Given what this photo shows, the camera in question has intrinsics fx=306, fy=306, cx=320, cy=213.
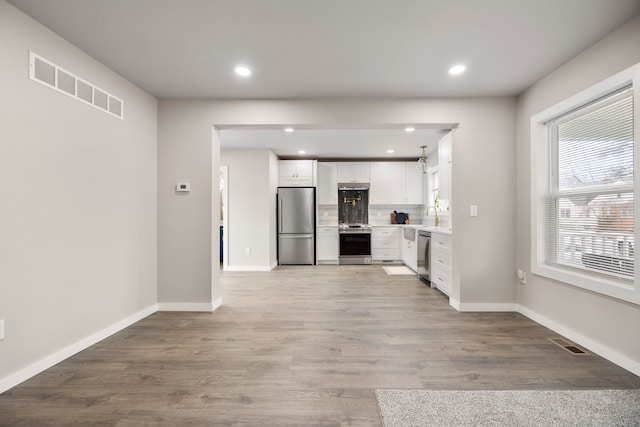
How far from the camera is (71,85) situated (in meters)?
2.40

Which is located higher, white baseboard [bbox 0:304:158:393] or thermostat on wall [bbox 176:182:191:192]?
thermostat on wall [bbox 176:182:191:192]

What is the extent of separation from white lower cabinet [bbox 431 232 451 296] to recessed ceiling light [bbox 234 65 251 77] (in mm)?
3052

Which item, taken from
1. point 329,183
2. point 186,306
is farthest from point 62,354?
point 329,183

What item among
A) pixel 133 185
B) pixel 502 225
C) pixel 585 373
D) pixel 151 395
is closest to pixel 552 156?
pixel 502 225

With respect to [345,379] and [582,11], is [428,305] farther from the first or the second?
[582,11]

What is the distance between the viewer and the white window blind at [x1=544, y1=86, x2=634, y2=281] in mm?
2264

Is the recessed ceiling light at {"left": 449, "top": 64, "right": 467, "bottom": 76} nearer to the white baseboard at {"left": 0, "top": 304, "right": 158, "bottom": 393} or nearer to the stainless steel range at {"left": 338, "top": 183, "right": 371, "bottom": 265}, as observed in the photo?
the white baseboard at {"left": 0, "top": 304, "right": 158, "bottom": 393}

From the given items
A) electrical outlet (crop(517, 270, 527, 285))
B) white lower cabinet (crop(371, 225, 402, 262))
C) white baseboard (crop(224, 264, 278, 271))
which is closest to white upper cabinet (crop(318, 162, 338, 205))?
white lower cabinet (crop(371, 225, 402, 262))

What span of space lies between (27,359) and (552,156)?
4.63m

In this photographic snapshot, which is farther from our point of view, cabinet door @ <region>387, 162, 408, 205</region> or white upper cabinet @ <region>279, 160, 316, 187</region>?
cabinet door @ <region>387, 162, 408, 205</region>

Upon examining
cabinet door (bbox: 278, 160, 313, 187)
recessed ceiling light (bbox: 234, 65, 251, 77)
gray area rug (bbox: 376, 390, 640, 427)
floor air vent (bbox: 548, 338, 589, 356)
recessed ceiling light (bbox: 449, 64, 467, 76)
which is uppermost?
recessed ceiling light (bbox: 234, 65, 251, 77)

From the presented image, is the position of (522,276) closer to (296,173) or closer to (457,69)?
(457,69)

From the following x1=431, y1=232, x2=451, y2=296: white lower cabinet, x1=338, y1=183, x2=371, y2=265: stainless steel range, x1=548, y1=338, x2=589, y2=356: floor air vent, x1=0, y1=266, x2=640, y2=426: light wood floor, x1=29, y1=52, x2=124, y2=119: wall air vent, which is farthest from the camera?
x1=338, y1=183, x2=371, y2=265: stainless steel range

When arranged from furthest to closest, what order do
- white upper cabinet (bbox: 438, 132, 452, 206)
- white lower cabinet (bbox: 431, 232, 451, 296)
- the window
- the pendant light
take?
1. the pendant light
2. white upper cabinet (bbox: 438, 132, 452, 206)
3. white lower cabinet (bbox: 431, 232, 451, 296)
4. the window
